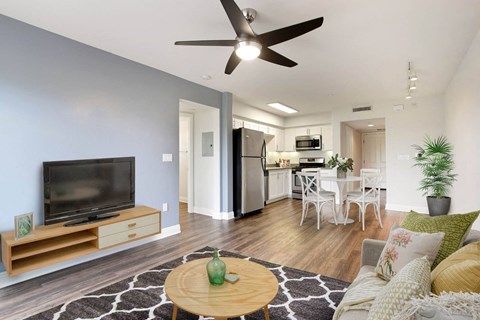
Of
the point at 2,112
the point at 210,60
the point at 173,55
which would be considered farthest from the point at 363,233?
the point at 2,112

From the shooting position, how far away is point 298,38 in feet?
8.90

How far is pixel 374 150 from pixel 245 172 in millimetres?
6369

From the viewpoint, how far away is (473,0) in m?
2.08

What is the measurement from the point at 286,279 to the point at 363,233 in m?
2.08

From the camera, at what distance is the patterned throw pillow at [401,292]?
84cm

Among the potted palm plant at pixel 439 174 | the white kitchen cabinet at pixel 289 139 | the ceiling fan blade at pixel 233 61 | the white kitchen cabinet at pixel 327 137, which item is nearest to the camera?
the ceiling fan blade at pixel 233 61

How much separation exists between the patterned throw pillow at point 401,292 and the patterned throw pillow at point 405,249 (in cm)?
39

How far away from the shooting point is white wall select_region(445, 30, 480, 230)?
2.75 metres

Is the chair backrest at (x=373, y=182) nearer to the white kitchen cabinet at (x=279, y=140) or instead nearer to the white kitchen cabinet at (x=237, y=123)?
the white kitchen cabinet at (x=237, y=123)

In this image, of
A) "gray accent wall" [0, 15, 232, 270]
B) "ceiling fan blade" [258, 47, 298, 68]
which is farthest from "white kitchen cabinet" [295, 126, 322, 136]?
"ceiling fan blade" [258, 47, 298, 68]

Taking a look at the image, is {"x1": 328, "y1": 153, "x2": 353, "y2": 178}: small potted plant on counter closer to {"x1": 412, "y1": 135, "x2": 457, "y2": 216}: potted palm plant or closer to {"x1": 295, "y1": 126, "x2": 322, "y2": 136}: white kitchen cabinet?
{"x1": 412, "y1": 135, "x2": 457, "y2": 216}: potted palm plant

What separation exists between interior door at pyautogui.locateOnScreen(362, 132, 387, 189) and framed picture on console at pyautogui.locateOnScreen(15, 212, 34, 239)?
958 centimetres

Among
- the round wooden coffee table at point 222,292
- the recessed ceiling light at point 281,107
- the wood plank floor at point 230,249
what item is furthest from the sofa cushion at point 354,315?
the recessed ceiling light at point 281,107

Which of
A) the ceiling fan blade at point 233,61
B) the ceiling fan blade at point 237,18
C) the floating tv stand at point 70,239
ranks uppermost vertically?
the ceiling fan blade at point 237,18
